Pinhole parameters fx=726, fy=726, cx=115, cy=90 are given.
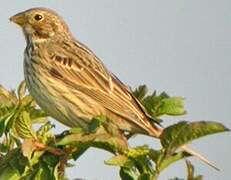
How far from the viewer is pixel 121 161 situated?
364 centimetres

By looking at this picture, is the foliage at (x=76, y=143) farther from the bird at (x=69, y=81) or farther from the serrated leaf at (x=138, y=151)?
the bird at (x=69, y=81)

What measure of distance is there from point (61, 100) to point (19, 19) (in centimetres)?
110

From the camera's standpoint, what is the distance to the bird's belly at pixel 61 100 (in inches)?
239

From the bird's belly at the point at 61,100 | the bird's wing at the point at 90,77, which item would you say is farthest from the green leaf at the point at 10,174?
the bird's wing at the point at 90,77

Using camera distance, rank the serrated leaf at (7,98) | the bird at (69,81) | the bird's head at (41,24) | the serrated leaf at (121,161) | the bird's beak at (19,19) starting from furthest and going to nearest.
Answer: the bird's head at (41,24)
the bird's beak at (19,19)
the bird at (69,81)
the serrated leaf at (7,98)
the serrated leaf at (121,161)

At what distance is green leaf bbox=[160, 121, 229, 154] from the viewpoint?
3322mm

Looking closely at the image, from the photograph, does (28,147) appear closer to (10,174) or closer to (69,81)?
(10,174)

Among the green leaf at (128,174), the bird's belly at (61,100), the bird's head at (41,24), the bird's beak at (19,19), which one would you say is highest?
the green leaf at (128,174)

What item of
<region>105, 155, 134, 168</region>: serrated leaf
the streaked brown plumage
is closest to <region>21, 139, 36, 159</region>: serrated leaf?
<region>105, 155, 134, 168</region>: serrated leaf

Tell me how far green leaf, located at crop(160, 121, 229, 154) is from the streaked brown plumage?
2055mm

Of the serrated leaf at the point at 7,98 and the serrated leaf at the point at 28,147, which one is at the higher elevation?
the serrated leaf at the point at 7,98

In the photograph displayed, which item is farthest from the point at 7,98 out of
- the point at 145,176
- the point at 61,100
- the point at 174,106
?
the point at 61,100

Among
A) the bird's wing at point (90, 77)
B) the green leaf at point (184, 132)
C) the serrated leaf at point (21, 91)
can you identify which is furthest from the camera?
the bird's wing at point (90, 77)

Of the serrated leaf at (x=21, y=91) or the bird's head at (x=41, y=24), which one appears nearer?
the serrated leaf at (x=21, y=91)
